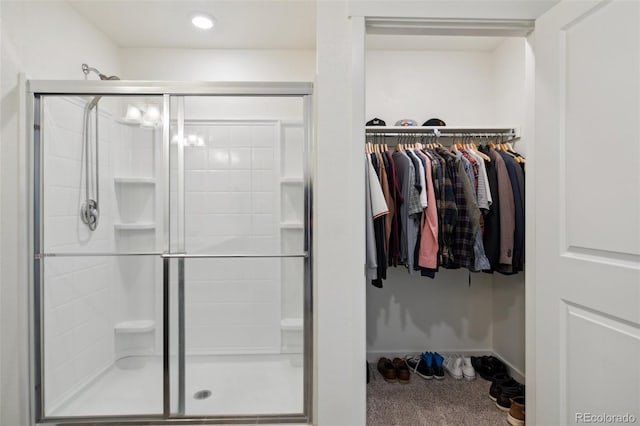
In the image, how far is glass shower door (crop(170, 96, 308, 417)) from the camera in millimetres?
1682

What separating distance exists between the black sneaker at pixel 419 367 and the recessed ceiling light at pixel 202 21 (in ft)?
8.88

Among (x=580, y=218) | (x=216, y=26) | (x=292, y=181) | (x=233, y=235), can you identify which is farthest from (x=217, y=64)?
(x=580, y=218)

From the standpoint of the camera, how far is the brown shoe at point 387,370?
219cm

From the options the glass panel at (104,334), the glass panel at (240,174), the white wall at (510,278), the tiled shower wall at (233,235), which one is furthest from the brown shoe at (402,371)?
the glass panel at (104,334)

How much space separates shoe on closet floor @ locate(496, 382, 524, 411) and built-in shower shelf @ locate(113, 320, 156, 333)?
2002 mm

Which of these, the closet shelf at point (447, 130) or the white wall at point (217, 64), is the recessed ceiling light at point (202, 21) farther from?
the closet shelf at point (447, 130)

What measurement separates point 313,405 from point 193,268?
0.94 metres

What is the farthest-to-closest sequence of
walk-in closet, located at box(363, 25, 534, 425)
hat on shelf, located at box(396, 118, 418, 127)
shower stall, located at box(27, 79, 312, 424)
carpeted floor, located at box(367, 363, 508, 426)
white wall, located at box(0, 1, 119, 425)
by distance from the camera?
walk-in closet, located at box(363, 25, 534, 425), hat on shelf, located at box(396, 118, 418, 127), carpeted floor, located at box(367, 363, 508, 426), shower stall, located at box(27, 79, 312, 424), white wall, located at box(0, 1, 119, 425)

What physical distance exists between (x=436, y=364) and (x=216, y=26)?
9.03ft

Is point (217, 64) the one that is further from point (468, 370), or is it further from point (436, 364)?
point (468, 370)

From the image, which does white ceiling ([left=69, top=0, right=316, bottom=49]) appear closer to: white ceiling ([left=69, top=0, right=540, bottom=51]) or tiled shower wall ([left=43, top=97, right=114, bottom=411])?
white ceiling ([left=69, top=0, right=540, bottom=51])

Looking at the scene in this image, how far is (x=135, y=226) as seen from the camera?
171cm

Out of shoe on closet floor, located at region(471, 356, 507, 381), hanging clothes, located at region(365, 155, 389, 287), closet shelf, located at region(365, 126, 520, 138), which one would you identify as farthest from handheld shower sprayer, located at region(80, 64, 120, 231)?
shoe on closet floor, located at region(471, 356, 507, 381)

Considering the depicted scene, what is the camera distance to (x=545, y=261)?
1.34 meters
